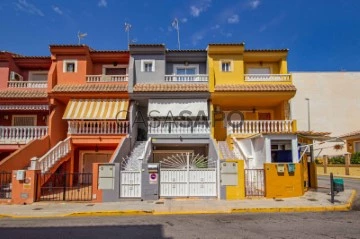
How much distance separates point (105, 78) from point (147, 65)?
11.0 ft

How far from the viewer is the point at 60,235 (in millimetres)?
7914

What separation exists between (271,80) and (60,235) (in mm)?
17388

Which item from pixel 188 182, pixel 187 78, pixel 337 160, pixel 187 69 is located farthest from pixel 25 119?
pixel 337 160

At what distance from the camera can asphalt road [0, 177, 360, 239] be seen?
25.6 ft

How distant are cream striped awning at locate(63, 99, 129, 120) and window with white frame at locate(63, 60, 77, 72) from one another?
2888 mm

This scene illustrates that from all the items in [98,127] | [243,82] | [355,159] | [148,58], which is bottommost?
[355,159]

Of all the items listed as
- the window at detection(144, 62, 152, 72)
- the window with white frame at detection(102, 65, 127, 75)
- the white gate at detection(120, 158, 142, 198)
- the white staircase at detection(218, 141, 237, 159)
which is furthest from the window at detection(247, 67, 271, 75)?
the white gate at detection(120, 158, 142, 198)

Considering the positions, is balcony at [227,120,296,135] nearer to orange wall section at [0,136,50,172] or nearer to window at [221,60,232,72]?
window at [221,60,232,72]

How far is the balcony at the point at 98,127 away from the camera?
62.8 ft

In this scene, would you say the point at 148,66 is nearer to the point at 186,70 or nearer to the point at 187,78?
the point at 186,70

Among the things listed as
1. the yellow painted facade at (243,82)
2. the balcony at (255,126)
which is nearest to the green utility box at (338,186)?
the balcony at (255,126)

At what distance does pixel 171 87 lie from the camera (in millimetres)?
19812

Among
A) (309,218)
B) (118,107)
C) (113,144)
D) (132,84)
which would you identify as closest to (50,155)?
(113,144)

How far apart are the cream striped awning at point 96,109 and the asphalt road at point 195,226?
9.34 metres
